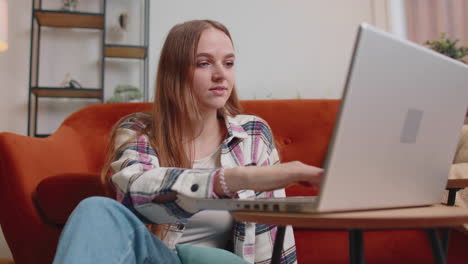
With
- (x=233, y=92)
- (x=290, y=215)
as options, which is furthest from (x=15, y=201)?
(x=290, y=215)

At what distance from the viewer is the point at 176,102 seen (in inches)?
42.8

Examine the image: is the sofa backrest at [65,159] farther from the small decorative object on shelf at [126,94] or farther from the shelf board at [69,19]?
the shelf board at [69,19]

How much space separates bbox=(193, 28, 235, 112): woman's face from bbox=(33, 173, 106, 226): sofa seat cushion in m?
0.42

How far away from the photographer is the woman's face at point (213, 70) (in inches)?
41.2

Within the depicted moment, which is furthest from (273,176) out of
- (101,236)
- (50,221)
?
(50,221)

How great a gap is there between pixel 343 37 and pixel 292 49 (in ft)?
1.17

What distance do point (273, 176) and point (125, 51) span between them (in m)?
2.28

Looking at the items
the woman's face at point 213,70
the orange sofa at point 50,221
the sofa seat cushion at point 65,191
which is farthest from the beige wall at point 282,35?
the woman's face at point 213,70

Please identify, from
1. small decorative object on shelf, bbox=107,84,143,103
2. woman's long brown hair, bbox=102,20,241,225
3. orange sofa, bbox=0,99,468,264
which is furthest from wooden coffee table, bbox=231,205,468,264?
small decorative object on shelf, bbox=107,84,143,103

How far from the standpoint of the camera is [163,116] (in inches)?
43.2

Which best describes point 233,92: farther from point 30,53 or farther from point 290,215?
point 30,53

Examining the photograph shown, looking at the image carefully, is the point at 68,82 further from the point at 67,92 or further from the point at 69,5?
the point at 69,5

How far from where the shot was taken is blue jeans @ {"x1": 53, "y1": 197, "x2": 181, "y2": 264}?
61 cm

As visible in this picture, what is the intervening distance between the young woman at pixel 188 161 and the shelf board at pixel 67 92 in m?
1.59
